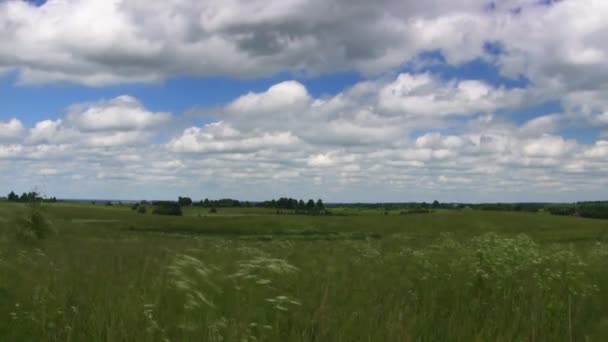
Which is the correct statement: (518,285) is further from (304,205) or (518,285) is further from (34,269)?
(304,205)

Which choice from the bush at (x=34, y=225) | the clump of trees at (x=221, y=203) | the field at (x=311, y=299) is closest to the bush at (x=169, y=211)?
the clump of trees at (x=221, y=203)

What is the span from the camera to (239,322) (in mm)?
4477

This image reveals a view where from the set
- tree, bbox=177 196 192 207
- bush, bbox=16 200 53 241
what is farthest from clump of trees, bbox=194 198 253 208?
bush, bbox=16 200 53 241

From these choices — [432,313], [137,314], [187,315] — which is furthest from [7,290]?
[432,313]

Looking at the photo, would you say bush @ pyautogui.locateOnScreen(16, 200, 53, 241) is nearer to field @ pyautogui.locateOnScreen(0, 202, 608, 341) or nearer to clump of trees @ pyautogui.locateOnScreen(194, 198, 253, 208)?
field @ pyautogui.locateOnScreen(0, 202, 608, 341)

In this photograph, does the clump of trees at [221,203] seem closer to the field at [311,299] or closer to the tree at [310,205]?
the tree at [310,205]

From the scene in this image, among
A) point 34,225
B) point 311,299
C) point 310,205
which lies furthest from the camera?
point 310,205

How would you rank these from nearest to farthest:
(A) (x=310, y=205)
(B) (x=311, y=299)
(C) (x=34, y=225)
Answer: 1. (B) (x=311, y=299)
2. (C) (x=34, y=225)
3. (A) (x=310, y=205)

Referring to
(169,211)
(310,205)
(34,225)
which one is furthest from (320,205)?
(34,225)

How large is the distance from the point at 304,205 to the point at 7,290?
6409 inches

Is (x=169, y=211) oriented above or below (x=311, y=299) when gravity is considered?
below

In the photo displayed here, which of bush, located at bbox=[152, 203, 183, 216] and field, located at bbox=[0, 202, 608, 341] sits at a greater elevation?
field, located at bbox=[0, 202, 608, 341]

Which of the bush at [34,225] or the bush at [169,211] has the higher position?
the bush at [34,225]

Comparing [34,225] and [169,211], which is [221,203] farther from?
[34,225]
